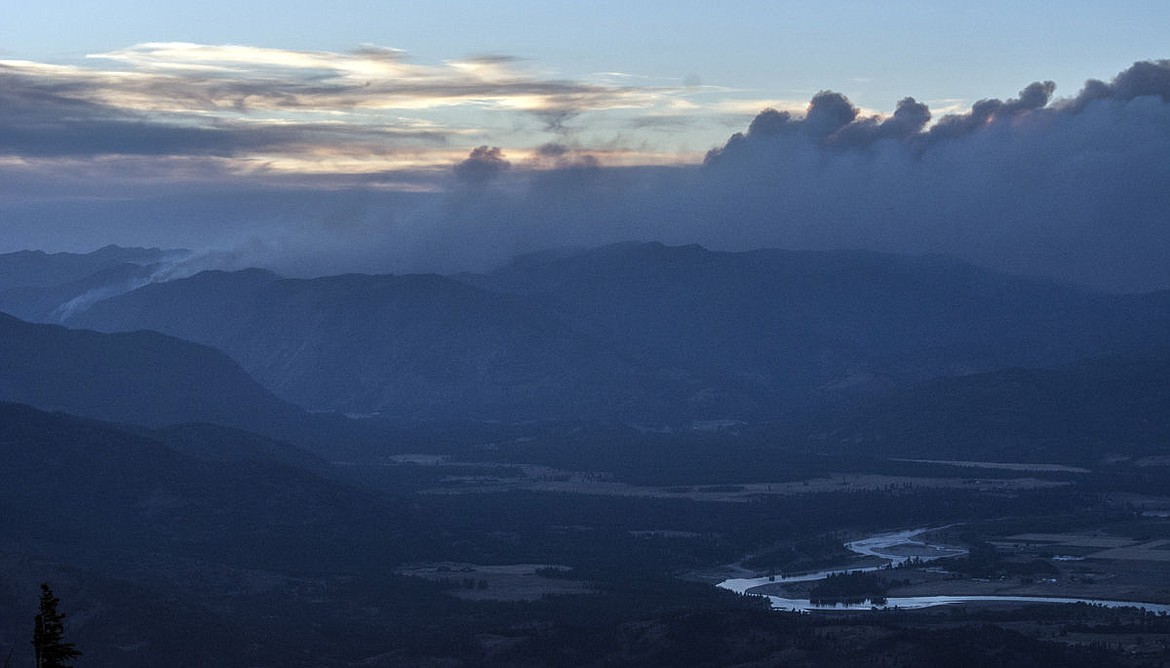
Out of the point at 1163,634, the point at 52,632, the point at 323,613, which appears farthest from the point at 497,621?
the point at 52,632

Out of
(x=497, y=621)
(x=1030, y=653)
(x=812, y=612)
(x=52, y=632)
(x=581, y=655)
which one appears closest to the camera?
(x=52, y=632)

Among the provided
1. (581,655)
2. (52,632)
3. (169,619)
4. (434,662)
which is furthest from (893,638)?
(52,632)

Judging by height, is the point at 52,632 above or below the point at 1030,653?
above

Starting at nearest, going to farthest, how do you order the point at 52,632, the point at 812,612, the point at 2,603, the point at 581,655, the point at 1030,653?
the point at 52,632 < the point at 1030,653 < the point at 581,655 < the point at 2,603 < the point at 812,612

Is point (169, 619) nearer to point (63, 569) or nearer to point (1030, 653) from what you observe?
point (63, 569)

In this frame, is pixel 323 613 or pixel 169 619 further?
pixel 323 613

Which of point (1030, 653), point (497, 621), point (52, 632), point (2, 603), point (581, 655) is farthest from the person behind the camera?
point (497, 621)

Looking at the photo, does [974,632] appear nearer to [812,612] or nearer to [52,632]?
[812,612]

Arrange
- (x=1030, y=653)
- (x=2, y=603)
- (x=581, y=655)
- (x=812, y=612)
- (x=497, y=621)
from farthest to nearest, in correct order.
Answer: (x=812, y=612) < (x=497, y=621) < (x=2, y=603) < (x=581, y=655) < (x=1030, y=653)

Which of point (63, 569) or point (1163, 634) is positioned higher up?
point (63, 569)
